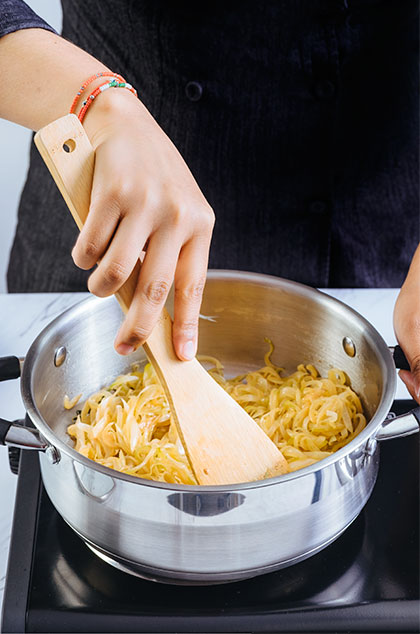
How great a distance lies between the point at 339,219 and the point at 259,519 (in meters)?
0.91


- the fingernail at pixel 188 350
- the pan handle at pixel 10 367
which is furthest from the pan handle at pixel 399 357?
the pan handle at pixel 10 367

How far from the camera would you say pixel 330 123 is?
1.44 metres

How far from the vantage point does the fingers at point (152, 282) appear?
2.84 ft

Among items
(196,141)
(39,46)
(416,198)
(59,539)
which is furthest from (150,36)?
(59,539)

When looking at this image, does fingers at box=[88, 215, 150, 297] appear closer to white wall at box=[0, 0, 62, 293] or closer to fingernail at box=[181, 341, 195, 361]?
fingernail at box=[181, 341, 195, 361]

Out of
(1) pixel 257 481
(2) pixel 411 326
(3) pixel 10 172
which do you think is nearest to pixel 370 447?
(1) pixel 257 481

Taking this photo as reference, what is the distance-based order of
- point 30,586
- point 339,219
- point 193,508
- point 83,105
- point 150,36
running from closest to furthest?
point 193,508, point 30,586, point 83,105, point 150,36, point 339,219

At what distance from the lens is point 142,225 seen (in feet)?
2.78

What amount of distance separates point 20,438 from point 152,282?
244 mm

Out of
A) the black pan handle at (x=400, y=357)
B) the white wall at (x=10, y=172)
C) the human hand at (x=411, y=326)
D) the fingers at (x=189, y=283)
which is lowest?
the white wall at (x=10, y=172)

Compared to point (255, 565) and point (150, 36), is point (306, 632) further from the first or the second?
point (150, 36)

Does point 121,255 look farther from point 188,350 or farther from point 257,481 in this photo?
point 257,481

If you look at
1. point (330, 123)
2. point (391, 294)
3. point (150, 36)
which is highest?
point (150, 36)

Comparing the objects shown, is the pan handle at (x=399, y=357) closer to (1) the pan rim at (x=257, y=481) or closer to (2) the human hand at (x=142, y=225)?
(1) the pan rim at (x=257, y=481)
